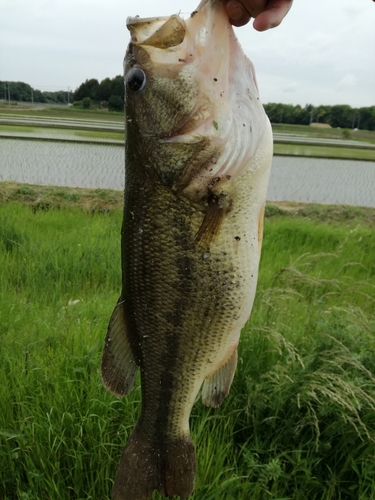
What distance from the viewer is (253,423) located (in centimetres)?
238

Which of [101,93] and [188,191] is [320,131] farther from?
[188,191]

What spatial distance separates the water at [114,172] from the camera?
9.81 m

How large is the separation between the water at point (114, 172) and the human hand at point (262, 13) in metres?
7.82

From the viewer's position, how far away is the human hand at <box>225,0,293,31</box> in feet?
4.90

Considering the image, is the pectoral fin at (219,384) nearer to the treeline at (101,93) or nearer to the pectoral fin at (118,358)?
the pectoral fin at (118,358)

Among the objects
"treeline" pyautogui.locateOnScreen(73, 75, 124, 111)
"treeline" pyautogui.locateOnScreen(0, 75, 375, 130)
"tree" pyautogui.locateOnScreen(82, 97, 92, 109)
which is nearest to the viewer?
"treeline" pyautogui.locateOnScreen(73, 75, 124, 111)

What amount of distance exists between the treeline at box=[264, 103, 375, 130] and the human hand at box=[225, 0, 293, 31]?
33576mm

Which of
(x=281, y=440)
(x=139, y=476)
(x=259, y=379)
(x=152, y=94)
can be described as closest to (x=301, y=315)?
(x=259, y=379)

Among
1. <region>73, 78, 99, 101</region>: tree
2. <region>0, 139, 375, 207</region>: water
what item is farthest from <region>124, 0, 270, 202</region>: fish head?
<region>73, 78, 99, 101</region>: tree

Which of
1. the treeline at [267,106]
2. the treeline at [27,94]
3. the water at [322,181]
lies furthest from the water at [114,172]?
the treeline at [27,94]

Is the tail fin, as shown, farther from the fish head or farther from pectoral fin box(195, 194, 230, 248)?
the fish head

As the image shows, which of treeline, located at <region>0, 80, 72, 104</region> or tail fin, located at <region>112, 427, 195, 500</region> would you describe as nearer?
tail fin, located at <region>112, 427, 195, 500</region>

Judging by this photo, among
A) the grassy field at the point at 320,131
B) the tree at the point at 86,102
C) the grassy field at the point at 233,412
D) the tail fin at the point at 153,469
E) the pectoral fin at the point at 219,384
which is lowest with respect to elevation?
the grassy field at the point at 233,412

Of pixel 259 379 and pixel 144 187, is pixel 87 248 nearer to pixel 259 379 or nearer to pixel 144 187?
pixel 259 379
